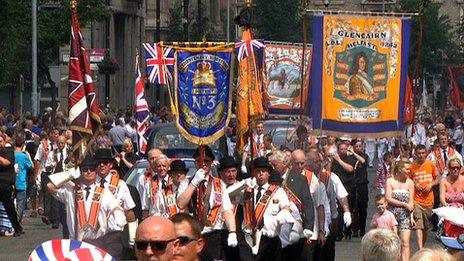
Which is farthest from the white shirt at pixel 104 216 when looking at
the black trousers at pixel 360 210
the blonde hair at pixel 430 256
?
the black trousers at pixel 360 210

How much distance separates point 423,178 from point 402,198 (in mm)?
2891

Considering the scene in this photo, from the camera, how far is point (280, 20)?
7369 cm

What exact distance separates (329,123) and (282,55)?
17.7m

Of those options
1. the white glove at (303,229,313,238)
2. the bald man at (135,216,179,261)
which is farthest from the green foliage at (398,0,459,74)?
the bald man at (135,216,179,261)

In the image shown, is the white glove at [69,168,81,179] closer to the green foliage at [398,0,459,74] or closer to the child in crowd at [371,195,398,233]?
the child in crowd at [371,195,398,233]

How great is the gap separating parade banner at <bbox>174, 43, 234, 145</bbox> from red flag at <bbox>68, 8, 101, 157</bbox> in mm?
1395

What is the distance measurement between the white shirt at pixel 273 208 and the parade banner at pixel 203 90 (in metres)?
1.48

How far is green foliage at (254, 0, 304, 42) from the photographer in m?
73.7

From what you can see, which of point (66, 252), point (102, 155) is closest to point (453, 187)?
point (102, 155)

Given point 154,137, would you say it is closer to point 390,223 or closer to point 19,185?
point 19,185

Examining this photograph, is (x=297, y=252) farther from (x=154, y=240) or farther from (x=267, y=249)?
(x=154, y=240)

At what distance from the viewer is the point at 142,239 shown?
716 cm

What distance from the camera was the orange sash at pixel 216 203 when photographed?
51.7 feet

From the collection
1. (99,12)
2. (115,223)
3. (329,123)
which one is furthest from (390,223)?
(99,12)
